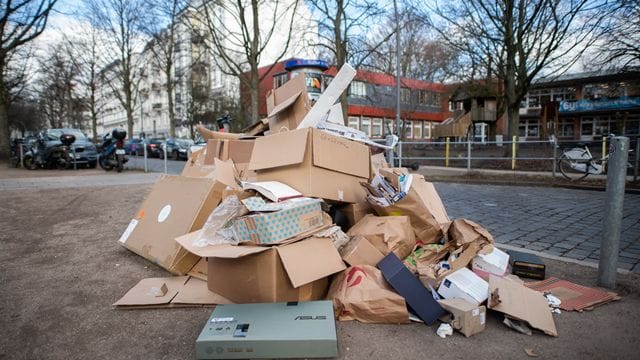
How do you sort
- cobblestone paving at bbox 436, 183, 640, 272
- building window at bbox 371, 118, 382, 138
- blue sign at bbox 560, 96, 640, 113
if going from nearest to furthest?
cobblestone paving at bbox 436, 183, 640, 272
blue sign at bbox 560, 96, 640, 113
building window at bbox 371, 118, 382, 138

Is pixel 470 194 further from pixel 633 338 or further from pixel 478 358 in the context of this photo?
pixel 478 358

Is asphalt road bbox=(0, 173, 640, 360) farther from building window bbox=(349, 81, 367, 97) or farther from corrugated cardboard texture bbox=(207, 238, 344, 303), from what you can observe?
building window bbox=(349, 81, 367, 97)

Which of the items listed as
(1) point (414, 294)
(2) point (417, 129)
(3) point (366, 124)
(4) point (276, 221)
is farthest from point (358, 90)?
(1) point (414, 294)

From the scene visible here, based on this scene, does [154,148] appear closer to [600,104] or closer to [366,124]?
[366,124]

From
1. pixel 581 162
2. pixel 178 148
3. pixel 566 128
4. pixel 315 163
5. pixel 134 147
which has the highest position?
pixel 566 128

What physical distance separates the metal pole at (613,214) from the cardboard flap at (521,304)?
84 centimetres

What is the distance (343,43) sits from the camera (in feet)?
46.3

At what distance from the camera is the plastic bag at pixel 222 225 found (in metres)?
2.47

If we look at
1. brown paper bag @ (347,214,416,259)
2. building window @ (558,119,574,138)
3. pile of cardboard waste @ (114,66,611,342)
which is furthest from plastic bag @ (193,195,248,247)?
building window @ (558,119,574,138)

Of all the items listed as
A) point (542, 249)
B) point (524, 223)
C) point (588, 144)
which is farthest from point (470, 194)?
point (588, 144)

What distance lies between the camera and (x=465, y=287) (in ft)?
7.52

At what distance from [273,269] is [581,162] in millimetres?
10060

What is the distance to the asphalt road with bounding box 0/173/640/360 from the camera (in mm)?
1909

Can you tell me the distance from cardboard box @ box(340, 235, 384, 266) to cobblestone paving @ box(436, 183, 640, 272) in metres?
2.01
